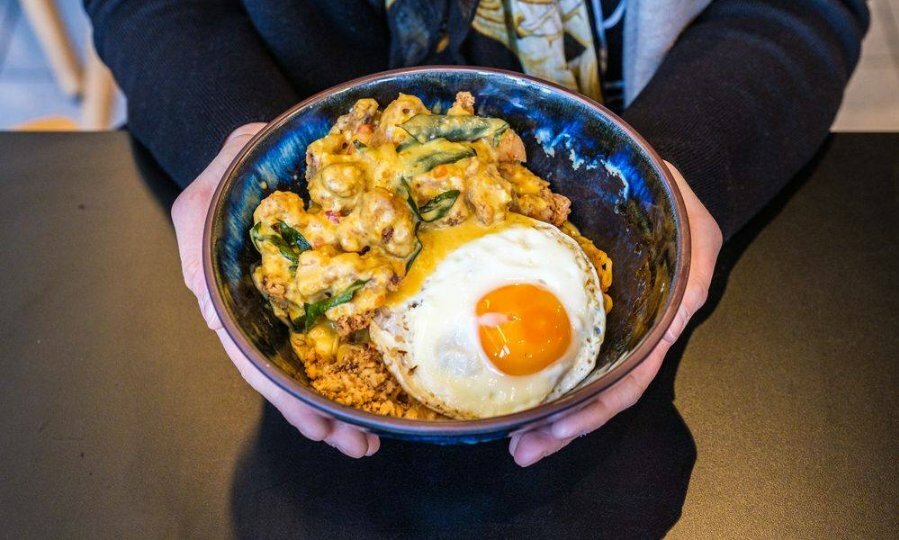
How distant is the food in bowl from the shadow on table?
15 centimetres

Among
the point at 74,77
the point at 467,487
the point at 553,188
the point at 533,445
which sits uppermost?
the point at 553,188

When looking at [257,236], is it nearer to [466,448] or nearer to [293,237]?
[293,237]

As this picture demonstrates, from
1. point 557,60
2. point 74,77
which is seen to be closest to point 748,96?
point 557,60

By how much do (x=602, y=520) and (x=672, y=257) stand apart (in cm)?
39

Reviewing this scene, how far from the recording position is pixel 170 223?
1.36m

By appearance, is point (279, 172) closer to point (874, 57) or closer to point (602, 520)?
point (602, 520)

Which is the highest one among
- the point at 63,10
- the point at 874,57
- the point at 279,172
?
the point at 279,172

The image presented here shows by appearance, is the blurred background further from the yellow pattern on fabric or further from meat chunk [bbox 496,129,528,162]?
meat chunk [bbox 496,129,528,162]

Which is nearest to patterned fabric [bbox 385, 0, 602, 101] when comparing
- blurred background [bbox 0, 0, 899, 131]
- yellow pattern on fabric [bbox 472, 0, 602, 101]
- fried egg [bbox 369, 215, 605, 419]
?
yellow pattern on fabric [bbox 472, 0, 602, 101]

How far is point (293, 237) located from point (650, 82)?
2.75 feet

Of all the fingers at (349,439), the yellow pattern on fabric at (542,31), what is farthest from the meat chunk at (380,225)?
the yellow pattern on fabric at (542,31)

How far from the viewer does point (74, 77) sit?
284 cm

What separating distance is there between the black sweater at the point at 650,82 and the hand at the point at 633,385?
0.19 m

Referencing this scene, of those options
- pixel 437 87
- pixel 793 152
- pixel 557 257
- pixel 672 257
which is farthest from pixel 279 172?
pixel 793 152
